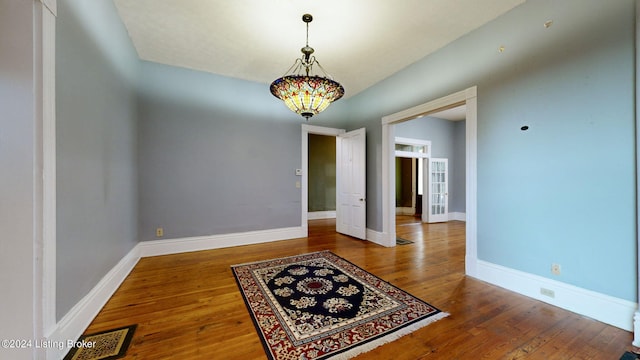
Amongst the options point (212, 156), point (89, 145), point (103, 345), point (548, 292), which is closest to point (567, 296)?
point (548, 292)

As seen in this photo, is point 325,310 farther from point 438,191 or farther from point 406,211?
point 406,211

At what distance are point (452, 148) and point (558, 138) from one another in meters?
5.51

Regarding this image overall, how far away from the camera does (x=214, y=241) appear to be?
4121 mm

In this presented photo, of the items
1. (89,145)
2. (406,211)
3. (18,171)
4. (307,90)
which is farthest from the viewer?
(406,211)

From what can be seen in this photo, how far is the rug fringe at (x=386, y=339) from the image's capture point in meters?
1.57

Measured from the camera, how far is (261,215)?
179 inches

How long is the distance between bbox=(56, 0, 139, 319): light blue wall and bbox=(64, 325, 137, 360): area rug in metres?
0.29

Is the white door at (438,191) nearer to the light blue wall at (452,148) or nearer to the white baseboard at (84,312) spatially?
the light blue wall at (452,148)

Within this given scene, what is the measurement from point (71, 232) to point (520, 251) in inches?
162

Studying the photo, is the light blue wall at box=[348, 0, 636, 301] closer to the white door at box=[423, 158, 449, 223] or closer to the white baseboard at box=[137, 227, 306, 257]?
the white baseboard at box=[137, 227, 306, 257]

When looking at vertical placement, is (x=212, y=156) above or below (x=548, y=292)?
above

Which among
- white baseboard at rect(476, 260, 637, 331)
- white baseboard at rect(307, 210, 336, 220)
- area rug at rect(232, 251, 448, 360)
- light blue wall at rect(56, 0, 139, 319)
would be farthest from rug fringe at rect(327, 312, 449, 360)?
white baseboard at rect(307, 210, 336, 220)

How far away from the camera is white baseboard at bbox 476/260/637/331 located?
1860 mm

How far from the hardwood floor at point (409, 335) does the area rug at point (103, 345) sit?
71 millimetres
